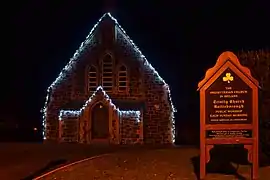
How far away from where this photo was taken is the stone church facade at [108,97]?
1390 inches

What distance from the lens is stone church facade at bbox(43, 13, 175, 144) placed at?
35312mm

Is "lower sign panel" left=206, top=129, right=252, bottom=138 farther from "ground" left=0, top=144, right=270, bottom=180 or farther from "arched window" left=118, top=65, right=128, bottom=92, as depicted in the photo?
"arched window" left=118, top=65, right=128, bottom=92

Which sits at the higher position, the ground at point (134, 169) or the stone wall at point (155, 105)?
the stone wall at point (155, 105)

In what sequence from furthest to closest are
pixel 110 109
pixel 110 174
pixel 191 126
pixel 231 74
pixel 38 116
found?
pixel 38 116
pixel 191 126
pixel 110 109
pixel 110 174
pixel 231 74

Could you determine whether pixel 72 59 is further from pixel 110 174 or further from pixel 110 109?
pixel 110 174

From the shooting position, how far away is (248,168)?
52.4ft

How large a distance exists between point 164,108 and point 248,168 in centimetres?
2016

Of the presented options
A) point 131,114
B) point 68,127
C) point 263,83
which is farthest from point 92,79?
point 263,83

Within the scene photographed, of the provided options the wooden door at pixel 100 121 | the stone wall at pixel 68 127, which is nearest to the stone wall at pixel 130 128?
the wooden door at pixel 100 121

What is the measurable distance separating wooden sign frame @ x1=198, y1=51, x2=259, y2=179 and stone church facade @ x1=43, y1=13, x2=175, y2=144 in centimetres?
2128

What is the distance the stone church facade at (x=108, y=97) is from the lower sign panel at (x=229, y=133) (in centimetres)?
2126

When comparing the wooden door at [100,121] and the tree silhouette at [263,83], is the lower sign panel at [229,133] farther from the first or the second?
the wooden door at [100,121]

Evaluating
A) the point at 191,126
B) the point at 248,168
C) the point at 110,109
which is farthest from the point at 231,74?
the point at 191,126

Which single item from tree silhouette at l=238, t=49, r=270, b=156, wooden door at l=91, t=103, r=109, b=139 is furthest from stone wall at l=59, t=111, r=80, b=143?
tree silhouette at l=238, t=49, r=270, b=156
